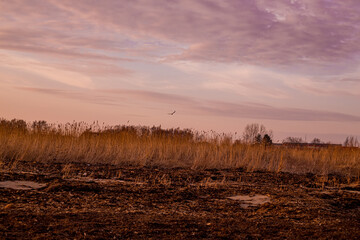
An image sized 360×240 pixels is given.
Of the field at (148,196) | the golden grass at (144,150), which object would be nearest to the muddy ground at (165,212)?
the field at (148,196)

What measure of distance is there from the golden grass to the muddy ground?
3.46m

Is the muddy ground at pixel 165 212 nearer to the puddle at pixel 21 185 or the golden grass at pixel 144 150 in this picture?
the puddle at pixel 21 185

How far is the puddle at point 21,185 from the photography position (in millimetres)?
6102

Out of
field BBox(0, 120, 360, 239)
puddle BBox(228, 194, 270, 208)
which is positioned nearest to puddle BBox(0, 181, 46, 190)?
field BBox(0, 120, 360, 239)

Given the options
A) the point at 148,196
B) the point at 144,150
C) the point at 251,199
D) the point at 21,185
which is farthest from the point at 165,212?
the point at 144,150

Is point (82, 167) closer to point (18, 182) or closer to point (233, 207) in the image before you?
point (18, 182)

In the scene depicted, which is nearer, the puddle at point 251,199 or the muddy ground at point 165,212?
the muddy ground at point 165,212

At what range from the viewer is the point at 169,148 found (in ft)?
42.4

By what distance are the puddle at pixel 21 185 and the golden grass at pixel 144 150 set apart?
381 centimetres

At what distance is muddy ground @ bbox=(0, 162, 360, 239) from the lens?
3781 millimetres

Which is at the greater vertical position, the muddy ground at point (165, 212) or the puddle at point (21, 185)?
the muddy ground at point (165, 212)

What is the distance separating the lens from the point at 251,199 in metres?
6.25

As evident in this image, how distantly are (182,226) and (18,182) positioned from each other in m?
3.66

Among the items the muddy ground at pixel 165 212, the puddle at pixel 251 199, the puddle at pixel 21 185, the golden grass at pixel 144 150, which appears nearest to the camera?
the muddy ground at pixel 165 212
